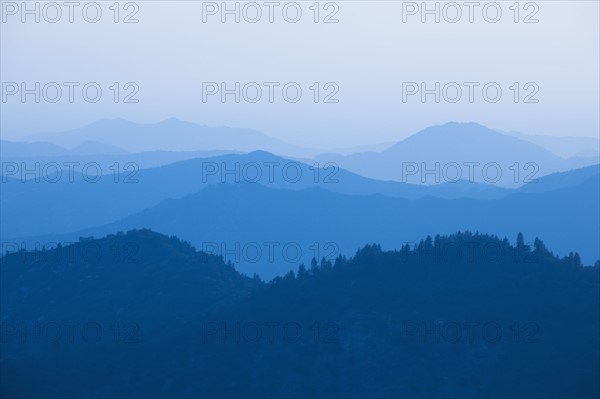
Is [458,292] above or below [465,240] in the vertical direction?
below

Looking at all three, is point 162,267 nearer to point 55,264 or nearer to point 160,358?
point 55,264

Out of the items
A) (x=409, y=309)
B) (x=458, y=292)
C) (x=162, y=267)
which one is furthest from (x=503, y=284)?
(x=162, y=267)

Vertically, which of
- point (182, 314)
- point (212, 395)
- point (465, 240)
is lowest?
point (212, 395)

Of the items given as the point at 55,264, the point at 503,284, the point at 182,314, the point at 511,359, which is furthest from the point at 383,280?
the point at 55,264

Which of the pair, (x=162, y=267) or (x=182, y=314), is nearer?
(x=182, y=314)

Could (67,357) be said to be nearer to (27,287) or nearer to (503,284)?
(27,287)

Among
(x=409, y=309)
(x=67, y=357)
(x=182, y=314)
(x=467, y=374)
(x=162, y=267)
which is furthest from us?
(x=162, y=267)

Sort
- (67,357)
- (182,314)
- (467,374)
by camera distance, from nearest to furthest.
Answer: (467,374) → (67,357) → (182,314)
